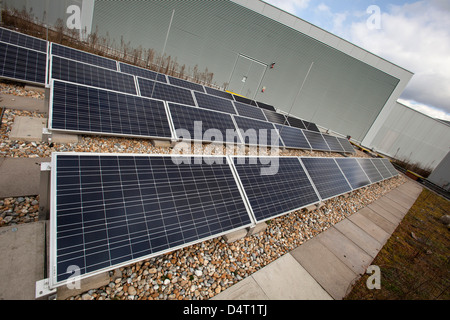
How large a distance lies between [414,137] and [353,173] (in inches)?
835

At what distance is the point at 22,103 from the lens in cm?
677

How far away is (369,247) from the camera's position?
5781 millimetres

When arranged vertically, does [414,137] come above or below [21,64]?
above

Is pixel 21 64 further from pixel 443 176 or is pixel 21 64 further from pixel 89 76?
pixel 443 176

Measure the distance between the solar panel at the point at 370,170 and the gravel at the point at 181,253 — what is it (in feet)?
18.3

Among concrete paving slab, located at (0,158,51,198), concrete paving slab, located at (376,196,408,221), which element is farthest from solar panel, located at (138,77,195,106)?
concrete paving slab, located at (376,196,408,221)

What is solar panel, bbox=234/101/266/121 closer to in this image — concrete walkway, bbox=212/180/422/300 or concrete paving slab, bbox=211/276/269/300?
concrete walkway, bbox=212/180/422/300

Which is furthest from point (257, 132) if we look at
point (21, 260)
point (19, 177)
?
point (21, 260)

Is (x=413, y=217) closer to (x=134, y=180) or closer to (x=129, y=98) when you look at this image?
(x=134, y=180)

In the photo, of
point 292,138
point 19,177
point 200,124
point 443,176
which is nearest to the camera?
point 19,177

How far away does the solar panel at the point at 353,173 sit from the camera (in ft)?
28.1

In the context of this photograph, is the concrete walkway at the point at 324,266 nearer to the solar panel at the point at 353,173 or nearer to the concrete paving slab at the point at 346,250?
the concrete paving slab at the point at 346,250

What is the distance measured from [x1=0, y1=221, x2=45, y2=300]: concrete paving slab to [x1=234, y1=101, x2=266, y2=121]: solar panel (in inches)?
399
